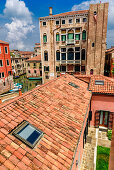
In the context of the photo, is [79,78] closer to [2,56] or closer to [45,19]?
[2,56]

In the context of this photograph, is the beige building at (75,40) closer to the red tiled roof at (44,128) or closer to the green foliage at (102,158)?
the green foliage at (102,158)

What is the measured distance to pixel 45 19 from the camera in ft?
106

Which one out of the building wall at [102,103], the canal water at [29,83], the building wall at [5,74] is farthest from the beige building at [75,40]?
the building wall at [102,103]

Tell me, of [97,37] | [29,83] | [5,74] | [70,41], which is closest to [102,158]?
[5,74]

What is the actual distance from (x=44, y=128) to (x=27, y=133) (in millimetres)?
988

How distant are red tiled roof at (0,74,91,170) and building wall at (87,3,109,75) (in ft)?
82.3

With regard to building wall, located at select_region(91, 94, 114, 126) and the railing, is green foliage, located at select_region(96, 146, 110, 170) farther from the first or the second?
the railing

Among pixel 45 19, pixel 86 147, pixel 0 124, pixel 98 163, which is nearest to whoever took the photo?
pixel 0 124

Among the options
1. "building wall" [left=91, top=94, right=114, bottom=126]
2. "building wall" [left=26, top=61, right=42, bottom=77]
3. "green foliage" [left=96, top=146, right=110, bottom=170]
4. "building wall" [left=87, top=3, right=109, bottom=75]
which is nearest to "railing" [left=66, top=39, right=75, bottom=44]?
"building wall" [left=87, top=3, right=109, bottom=75]

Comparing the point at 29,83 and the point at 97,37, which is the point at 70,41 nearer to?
the point at 97,37

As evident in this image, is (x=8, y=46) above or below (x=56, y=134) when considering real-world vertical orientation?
above

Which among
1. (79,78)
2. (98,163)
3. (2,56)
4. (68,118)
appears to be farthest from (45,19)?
(98,163)

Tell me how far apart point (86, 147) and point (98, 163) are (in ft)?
5.80

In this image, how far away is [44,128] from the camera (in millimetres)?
5980
